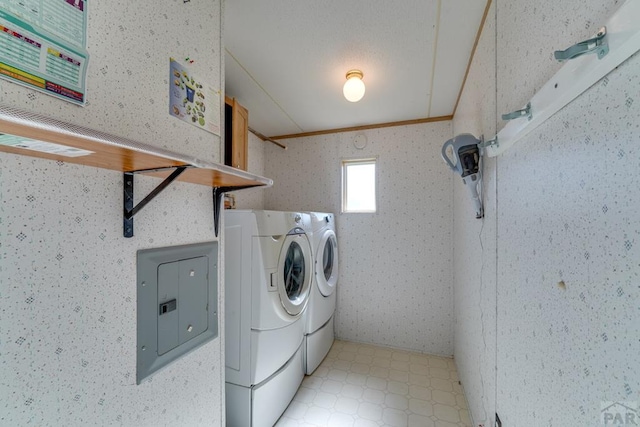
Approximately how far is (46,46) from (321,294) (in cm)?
214

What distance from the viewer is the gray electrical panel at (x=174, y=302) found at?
2.67 ft

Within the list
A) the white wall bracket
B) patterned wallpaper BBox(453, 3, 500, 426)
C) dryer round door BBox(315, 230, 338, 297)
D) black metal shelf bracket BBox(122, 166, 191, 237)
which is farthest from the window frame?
black metal shelf bracket BBox(122, 166, 191, 237)

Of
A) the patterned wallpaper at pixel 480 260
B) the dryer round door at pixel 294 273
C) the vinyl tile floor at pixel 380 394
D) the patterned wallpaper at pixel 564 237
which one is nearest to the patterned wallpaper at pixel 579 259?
the patterned wallpaper at pixel 564 237

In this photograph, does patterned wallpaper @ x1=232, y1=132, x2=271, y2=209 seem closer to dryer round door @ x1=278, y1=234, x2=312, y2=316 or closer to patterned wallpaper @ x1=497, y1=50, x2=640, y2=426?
dryer round door @ x1=278, y1=234, x2=312, y2=316

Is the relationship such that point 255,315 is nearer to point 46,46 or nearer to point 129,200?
Result: point 129,200

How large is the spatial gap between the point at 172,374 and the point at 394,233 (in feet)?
7.27

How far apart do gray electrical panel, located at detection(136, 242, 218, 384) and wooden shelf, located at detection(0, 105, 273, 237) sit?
0.21 meters

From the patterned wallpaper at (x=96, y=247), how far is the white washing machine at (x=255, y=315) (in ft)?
1.45

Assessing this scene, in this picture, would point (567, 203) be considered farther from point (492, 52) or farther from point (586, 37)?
point (492, 52)

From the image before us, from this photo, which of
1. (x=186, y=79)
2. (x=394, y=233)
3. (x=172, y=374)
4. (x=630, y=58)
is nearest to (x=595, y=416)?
(x=630, y=58)

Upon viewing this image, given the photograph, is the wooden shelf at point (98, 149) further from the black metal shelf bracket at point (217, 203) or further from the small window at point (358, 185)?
the small window at point (358, 185)

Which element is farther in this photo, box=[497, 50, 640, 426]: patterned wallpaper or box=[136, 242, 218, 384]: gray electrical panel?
box=[136, 242, 218, 384]: gray electrical panel

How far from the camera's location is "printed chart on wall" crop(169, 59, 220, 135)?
93 cm

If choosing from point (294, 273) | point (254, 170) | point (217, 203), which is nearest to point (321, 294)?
point (294, 273)
